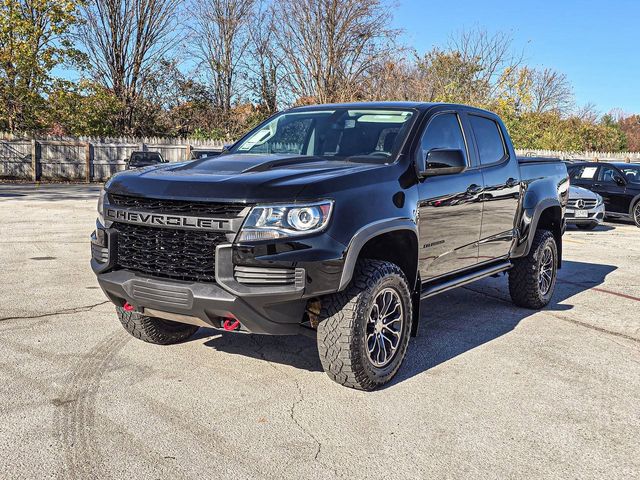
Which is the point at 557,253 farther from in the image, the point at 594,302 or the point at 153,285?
the point at 153,285

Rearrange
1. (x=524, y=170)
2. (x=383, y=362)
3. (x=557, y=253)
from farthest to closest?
(x=557, y=253) → (x=524, y=170) → (x=383, y=362)

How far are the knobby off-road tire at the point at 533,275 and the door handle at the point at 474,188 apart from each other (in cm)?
143

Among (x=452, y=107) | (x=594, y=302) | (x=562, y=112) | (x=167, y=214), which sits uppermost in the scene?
(x=562, y=112)

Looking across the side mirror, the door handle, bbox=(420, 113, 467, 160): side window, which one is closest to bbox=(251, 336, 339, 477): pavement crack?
the side mirror

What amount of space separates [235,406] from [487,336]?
8.49ft

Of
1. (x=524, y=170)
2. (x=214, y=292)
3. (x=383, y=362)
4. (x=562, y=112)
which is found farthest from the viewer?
(x=562, y=112)

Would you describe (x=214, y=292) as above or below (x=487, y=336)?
above

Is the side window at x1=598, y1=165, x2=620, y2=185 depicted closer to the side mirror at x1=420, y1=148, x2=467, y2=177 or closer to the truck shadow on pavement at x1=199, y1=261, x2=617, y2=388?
the truck shadow on pavement at x1=199, y1=261, x2=617, y2=388

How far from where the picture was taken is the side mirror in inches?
182

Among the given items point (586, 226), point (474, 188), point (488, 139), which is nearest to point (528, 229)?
point (488, 139)

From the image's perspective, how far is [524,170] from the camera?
6.37 meters

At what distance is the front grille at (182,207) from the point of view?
12.3ft

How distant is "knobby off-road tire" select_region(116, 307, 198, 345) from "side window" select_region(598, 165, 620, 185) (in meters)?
14.4

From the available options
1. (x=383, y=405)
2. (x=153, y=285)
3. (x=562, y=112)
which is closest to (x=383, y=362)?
(x=383, y=405)
